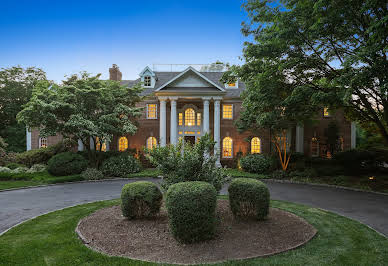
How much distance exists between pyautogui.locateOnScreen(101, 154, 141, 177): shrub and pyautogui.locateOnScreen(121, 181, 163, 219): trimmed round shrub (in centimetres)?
1069

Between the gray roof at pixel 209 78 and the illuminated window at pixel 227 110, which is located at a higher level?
the gray roof at pixel 209 78

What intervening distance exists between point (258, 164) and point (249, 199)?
1215 centimetres

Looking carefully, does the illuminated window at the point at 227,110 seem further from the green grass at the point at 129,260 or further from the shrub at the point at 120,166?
the green grass at the point at 129,260

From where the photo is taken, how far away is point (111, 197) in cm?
1104

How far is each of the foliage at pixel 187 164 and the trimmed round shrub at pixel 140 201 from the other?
53 cm

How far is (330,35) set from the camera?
10141 mm

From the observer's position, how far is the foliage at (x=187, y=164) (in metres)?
6.52

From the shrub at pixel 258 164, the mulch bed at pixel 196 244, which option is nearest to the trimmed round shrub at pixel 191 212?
the mulch bed at pixel 196 244

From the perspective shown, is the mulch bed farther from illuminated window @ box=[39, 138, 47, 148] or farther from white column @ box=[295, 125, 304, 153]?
illuminated window @ box=[39, 138, 47, 148]

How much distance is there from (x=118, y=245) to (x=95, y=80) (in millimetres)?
14415

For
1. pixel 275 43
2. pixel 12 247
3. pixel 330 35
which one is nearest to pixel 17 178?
pixel 12 247

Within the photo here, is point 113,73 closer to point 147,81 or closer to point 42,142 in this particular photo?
point 147,81

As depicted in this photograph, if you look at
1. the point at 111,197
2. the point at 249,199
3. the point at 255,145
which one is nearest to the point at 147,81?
the point at 255,145

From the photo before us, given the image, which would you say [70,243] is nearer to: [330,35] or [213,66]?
[330,35]
